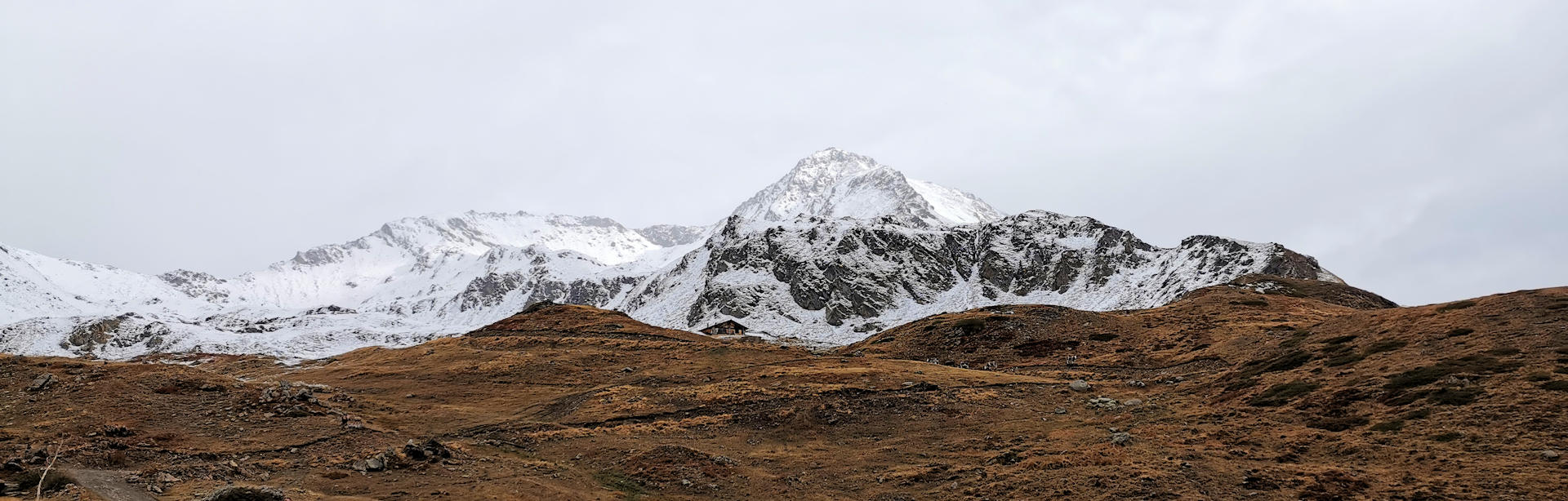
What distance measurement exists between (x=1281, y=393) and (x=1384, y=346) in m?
9.58

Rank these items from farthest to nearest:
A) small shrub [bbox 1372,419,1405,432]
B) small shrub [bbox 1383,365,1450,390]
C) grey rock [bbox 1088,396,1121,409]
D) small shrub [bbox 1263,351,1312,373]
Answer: small shrub [bbox 1263,351,1312,373] < grey rock [bbox 1088,396,1121,409] < small shrub [bbox 1383,365,1450,390] < small shrub [bbox 1372,419,1405,432]

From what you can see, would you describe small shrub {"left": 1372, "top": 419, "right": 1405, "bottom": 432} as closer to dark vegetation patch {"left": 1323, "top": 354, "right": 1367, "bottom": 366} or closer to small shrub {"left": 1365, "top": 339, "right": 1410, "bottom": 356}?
dark vegetation patch {"left": 1323, "top": 354, "right": 1367, "bottom": 366}

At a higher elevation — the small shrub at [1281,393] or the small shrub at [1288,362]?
the small shrub at [1288,362]

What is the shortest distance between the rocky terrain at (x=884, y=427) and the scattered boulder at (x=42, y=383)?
0.54 feet

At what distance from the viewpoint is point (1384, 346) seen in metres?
43.8

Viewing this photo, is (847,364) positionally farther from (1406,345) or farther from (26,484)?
(26,484)

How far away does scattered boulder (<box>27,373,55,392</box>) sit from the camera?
145ft

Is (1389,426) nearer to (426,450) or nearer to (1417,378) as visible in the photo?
(1417,378)

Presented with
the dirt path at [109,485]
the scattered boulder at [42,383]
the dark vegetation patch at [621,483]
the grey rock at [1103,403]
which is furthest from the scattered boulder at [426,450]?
the grey rock at [1103,403]

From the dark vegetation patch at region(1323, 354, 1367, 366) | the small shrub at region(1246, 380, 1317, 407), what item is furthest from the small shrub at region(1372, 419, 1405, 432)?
the dark vegetation patch at region(1323, 354, 1367, 366)

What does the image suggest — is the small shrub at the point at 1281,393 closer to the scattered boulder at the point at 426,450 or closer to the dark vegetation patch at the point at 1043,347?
the dark vegetation patch at the point at 1043,347

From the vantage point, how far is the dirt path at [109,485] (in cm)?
2611

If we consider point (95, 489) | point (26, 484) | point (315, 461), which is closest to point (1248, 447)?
point (315, 461)

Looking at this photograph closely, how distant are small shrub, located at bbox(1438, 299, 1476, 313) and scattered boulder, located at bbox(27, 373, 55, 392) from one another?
81.9 m
